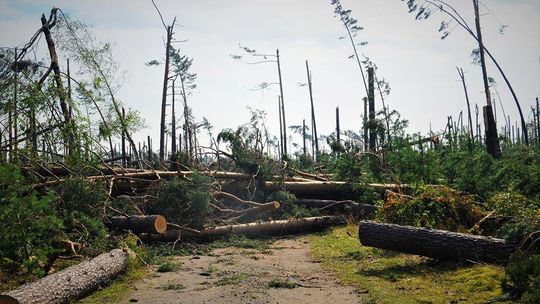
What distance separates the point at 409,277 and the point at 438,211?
2.58 meters

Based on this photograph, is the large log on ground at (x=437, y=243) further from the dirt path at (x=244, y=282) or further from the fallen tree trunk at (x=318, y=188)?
the fallen tree trunk at (x=318, y=188)

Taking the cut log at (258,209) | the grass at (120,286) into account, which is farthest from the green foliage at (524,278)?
the cut log at (258,209)

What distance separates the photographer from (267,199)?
13.9 m

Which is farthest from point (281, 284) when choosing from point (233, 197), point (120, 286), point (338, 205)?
point (338, 205)

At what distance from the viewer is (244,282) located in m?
7.03

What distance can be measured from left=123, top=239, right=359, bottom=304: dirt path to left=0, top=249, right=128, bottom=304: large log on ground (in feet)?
1.74

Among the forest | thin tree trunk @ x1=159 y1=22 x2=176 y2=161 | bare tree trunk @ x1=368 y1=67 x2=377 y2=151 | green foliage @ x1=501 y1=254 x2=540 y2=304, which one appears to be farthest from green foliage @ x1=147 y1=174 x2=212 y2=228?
thin tree trunk @ x1=159 y1=22 x2=176 y2=161

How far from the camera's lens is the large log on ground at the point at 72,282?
5.24 meters

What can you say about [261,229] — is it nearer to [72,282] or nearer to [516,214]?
[516,214]

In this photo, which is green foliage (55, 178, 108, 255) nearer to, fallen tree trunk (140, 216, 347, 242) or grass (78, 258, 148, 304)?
grass (78, 258, 148, 304)

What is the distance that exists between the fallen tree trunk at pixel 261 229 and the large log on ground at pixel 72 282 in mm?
2730

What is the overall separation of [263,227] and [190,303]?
21.4 ft

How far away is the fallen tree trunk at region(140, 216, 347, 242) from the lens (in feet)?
35.4

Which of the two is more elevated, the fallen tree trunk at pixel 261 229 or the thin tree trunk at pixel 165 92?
the thin tree trunk at pixel 165 92
